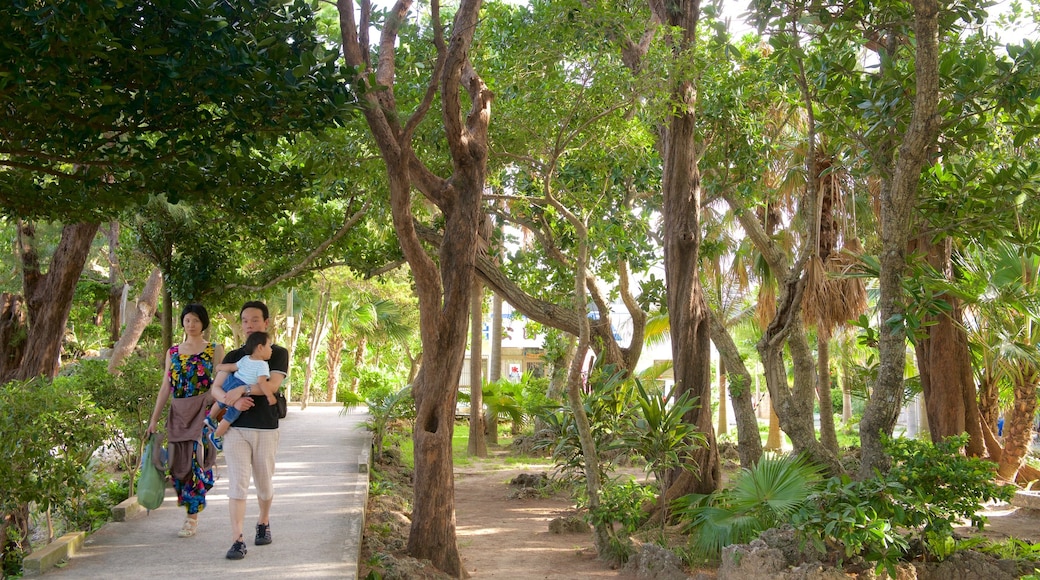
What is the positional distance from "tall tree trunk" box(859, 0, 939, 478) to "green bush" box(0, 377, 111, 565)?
6.02 meters

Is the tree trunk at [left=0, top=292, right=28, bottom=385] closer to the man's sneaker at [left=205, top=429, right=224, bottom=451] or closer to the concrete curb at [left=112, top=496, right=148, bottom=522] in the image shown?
the concrete curb at [left=112, top=496, right=148, bottom=522]

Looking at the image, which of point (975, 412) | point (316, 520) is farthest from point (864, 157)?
point (975, 412)

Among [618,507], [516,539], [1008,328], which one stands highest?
[1008,328]

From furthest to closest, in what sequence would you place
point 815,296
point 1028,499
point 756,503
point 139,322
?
point 815,296 < point 139,322 < point 1028,499 < point 756,503

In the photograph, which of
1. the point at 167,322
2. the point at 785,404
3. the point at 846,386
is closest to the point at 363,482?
the point at 167,322

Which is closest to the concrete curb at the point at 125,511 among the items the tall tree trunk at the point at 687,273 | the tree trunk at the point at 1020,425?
the tall tree trunk at the point at 687,273

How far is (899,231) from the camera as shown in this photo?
22.0 ft

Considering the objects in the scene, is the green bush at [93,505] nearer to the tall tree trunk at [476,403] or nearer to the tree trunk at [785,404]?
the tree trunk at [785,404]

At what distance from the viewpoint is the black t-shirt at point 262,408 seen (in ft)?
20.0

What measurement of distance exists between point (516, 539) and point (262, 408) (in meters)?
5.16

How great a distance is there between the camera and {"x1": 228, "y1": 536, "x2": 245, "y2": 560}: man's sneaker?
237 inches

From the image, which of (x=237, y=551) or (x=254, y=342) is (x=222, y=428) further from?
(x=237, y=551)

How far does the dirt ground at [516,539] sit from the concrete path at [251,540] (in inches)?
61.0

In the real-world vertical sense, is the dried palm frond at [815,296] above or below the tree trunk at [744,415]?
above
